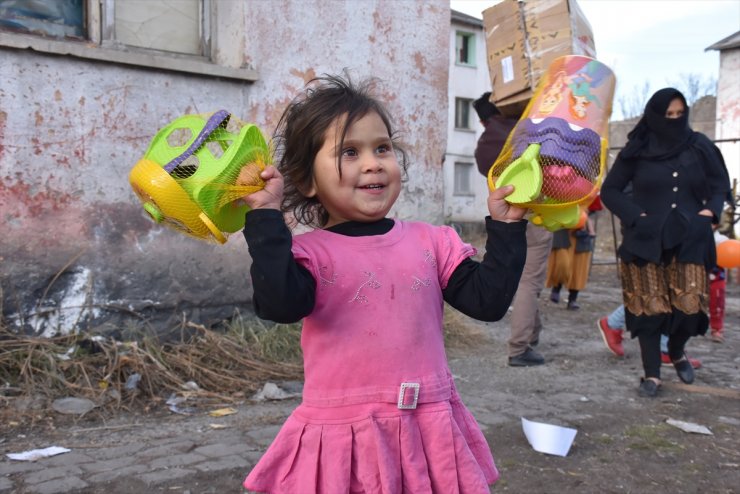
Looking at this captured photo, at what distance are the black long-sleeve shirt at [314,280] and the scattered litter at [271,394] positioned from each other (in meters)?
2.78

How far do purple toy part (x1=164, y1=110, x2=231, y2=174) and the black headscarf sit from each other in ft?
12.2

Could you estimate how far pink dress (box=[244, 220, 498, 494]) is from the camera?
190cm

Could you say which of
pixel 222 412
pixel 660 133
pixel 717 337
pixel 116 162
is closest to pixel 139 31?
pixel 116 162

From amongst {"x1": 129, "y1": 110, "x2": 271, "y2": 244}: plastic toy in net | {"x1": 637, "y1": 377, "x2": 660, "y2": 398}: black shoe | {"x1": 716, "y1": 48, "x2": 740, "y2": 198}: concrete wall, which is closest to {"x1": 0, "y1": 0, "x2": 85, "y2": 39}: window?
{"x1": 129, "y1": 110, "x2": 271, "y2": 244}: plastic toy in net

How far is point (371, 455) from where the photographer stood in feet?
6.19

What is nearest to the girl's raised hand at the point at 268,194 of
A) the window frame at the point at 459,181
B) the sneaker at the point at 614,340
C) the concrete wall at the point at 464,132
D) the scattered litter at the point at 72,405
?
the scattered litter at the point at 72,405

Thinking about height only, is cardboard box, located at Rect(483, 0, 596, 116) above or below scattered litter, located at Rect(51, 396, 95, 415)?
above

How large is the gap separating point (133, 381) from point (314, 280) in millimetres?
3033

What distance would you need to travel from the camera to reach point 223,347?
520 cm

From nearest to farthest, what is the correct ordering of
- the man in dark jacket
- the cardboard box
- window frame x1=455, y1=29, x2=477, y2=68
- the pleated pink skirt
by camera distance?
1. the pleated pink skirt
2. the cardboard box
3. the man in dark jacket
4. window frame x1=455, y1=29, x2=477, y2=68

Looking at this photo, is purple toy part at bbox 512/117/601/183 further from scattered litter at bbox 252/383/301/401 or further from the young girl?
scattered litter at bbox 252/383/301/401

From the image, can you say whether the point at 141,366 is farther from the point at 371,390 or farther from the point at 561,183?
the point at 561,183

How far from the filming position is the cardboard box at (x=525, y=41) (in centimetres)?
414

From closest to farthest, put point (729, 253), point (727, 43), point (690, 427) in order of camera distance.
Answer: point (690, 427), point (729, 253), point (727, 43)
